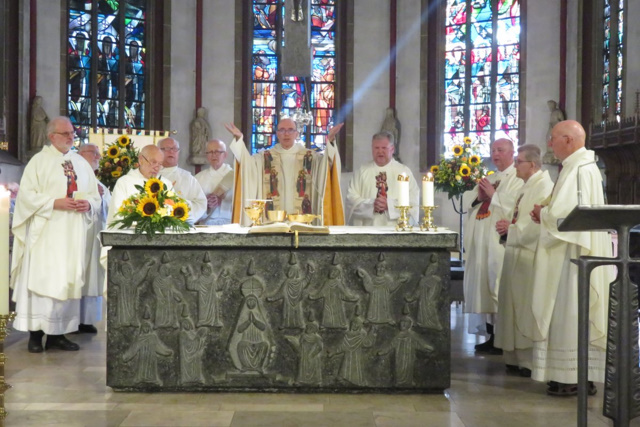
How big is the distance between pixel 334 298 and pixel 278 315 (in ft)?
1.20

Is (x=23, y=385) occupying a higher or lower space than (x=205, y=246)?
lower

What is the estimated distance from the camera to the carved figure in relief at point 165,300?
5.13 meters

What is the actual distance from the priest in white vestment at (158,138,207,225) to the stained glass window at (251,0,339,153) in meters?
7.80

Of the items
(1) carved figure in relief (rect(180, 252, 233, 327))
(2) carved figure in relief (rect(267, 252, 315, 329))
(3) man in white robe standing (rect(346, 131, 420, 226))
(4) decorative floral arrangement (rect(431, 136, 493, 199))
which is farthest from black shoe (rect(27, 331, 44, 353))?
(4) decorative floral arrangement (rect(431, 136, 493, 199))

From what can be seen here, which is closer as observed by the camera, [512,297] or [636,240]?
[512,297]

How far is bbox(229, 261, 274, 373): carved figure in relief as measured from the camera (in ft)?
16.8

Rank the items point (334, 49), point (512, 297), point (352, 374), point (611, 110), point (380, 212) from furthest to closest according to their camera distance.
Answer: point (334, 49), point (611, 110), point (380, 212), point (512, 297), point (352, 374)

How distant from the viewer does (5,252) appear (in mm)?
2867

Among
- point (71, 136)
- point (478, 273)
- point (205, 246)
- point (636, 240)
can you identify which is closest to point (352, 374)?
point (205, 246)

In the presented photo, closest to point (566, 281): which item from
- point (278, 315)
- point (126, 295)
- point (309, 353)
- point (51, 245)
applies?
point (309, 353)

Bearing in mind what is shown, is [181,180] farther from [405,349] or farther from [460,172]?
[405,349]

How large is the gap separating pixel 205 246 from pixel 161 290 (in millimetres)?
390

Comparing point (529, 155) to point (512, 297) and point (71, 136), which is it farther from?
point (71, 136)

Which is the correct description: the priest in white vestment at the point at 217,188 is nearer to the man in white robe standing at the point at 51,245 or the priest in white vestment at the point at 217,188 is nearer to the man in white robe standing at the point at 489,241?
the man in white robe standing at the point at 51,245
